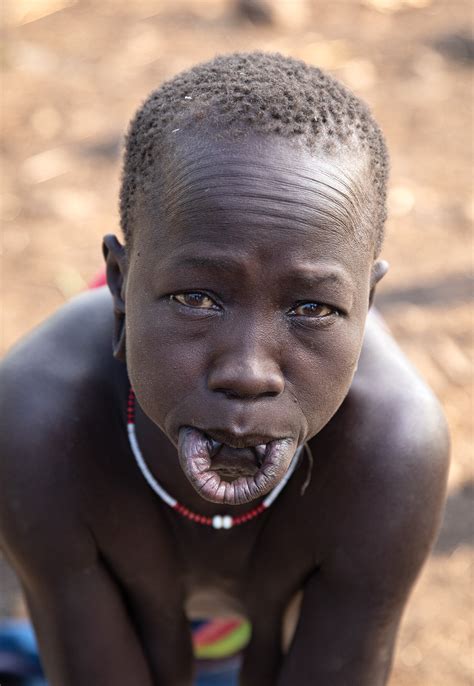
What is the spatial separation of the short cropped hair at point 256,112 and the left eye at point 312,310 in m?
0.18

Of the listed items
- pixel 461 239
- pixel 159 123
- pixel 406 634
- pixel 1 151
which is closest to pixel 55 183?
pixel 1 151

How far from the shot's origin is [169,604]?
2.10 metres

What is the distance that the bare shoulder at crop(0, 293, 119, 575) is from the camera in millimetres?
1895

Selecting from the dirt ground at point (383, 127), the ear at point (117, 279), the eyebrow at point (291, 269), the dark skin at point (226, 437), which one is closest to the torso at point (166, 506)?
the dark skin at point (226, 437)

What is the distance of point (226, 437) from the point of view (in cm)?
146

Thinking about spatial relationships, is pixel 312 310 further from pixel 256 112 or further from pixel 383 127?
pixel 383 127

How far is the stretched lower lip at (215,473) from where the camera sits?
146cm

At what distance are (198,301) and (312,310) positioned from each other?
0.17 metres

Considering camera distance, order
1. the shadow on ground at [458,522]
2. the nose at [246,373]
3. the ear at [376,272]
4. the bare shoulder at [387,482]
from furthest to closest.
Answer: the shadow on ground at [458,522] < the bare shoulder at [387,482] < the ear at [376,272] < the nose at [246,373]

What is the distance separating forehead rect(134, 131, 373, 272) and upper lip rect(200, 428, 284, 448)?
26cm

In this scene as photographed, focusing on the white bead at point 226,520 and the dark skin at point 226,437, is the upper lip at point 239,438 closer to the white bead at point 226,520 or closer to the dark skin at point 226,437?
the dark skin at point 226,437

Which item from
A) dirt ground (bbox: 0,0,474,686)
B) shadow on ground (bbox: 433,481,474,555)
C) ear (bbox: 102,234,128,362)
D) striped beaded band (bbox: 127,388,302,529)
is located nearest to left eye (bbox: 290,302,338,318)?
ear (bbox: 102,234,128,362)

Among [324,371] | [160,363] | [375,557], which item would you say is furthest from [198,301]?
[375,557]

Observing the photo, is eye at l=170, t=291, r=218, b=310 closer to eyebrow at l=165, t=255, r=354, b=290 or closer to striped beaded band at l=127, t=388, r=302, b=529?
eyebrow at l=165, t=255, r=354, b=290
